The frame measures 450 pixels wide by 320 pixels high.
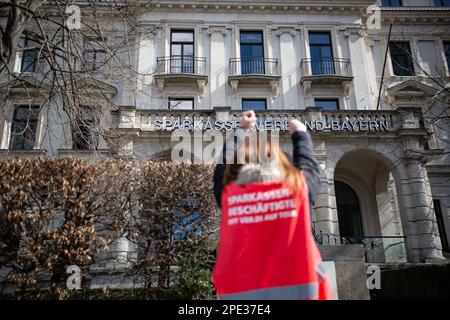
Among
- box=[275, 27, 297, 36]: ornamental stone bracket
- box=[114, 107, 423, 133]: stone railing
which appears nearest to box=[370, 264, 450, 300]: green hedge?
box=[114, 107, 423, 133]: stone railing

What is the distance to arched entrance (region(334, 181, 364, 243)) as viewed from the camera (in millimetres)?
21359

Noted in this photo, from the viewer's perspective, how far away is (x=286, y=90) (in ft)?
72.5

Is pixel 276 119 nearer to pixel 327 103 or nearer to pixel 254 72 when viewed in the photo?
pixel 254 72

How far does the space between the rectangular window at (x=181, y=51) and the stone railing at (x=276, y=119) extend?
18.1 ft

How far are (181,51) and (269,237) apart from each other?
21570 mm

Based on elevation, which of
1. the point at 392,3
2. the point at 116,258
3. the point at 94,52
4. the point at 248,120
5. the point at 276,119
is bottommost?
the point at 248,120

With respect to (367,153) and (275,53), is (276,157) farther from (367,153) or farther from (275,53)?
(275,53)

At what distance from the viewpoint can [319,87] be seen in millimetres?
22281

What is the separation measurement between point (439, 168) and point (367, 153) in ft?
21.2

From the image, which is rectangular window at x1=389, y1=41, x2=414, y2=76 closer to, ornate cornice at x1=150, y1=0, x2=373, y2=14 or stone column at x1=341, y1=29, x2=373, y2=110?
stone column at x1=341, y1=29, x2=373, y2=110

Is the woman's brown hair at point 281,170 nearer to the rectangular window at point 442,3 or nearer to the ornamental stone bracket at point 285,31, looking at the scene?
the ornamental stone bracket at point 285,31

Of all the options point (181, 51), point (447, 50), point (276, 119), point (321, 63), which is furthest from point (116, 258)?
point (447, 50)

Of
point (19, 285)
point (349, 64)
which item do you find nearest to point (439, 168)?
point (349, 64)

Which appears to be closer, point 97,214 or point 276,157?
point 276,157
